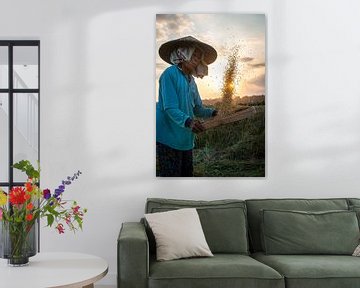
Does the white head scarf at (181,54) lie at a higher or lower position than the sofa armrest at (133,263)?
higher

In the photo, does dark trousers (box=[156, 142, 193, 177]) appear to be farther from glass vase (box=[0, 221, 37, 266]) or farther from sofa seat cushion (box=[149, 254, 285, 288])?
glass vase (box=[0, 221, 37, 266])

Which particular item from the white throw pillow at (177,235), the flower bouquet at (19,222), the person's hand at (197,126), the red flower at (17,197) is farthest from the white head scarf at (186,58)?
the red flower at (17,197)

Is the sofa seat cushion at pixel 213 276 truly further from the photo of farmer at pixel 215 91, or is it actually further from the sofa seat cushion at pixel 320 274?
the photo of farmer at pixel 215 91

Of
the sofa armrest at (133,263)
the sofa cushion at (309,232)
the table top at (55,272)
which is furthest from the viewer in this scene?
the sofa cushion at (309,232)

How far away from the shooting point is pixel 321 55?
4.84 meters

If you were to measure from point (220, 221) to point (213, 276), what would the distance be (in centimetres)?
72

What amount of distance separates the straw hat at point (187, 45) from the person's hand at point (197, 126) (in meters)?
0.50

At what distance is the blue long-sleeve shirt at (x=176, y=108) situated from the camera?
4.79 meters

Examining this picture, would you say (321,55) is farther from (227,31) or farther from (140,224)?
(140,224)

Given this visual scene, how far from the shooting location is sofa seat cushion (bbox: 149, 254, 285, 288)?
3.65 m

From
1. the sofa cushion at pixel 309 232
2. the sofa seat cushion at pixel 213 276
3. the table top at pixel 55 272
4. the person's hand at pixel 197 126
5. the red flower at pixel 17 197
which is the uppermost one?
the person's hand at pixel 197 126

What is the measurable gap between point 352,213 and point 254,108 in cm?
115

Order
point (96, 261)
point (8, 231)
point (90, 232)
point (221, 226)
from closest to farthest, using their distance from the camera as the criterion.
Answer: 1. point (8, 231)
2. point (96, 261)
3. point (221, 226)
4. point (90, 232)

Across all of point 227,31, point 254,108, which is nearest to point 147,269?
point 254,108
